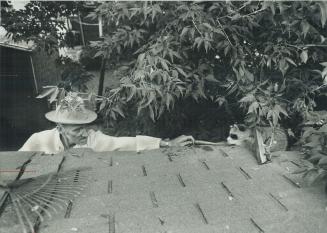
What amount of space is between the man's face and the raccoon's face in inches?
61.8

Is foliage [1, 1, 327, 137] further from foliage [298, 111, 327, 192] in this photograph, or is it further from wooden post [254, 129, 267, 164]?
foliage [298, 111, 327, 192]

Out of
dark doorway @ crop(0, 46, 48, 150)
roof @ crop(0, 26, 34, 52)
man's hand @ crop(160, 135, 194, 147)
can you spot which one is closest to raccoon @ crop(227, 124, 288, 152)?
man's hand @ crop(160, 135, 194, 147)

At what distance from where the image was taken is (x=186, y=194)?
2869 mm

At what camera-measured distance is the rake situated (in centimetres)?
245

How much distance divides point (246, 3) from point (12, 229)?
111 inches

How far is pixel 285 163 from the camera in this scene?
11.5 feet

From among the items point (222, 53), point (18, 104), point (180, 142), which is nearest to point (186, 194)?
point (180, 142)

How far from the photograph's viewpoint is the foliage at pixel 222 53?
3791 mm

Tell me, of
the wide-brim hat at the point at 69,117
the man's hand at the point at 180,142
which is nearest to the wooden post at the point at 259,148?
the man's hand at the point at 180,142

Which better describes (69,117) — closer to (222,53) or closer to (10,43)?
(222,53)

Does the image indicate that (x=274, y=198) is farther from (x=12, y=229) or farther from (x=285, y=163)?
(x=12, y=229)

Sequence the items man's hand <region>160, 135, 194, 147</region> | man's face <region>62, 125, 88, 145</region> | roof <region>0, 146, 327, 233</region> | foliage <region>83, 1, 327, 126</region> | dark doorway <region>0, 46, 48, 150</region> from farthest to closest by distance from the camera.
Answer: dark doorway <region>0, 46, 48, 150</region> → man's face <region>62, 125, 88, 145</region> → man's hand <region>160, 135, 194, 147</region> → foliage <region>83, 1, 327, 126</region> → roof <region>0, 146, 327, 233</region>

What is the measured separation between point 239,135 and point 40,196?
2233 millimetres

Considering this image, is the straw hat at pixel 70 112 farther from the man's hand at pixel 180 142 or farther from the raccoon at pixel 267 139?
the raccoon at pixel 267 139
